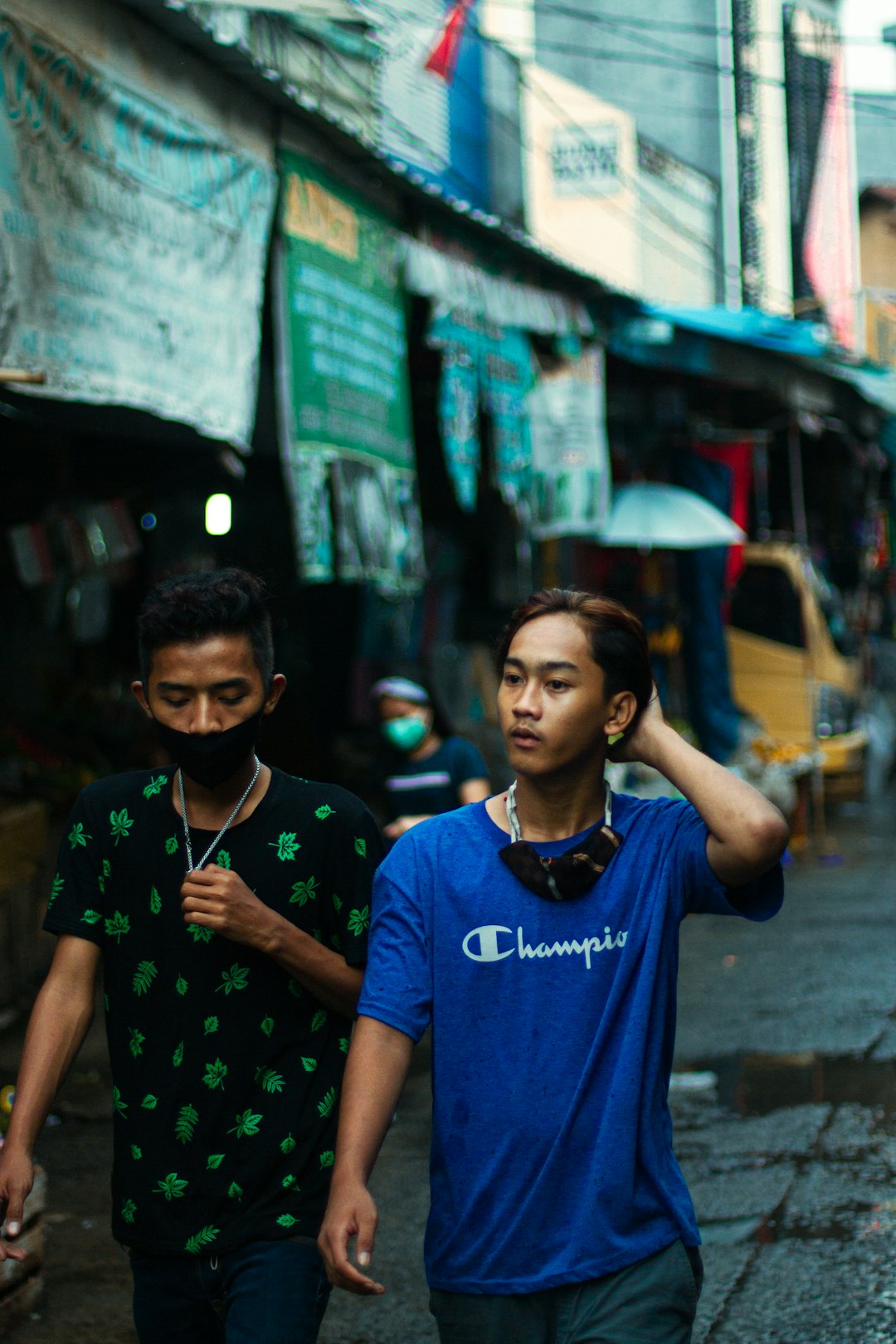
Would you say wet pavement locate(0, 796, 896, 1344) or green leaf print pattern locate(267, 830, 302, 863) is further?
wet pavement locate(0, 796, 896, 1344)

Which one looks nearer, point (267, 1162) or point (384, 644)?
point (267, 1162)

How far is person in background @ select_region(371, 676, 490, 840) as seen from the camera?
6.53 m

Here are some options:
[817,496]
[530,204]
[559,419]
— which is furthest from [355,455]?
[530,204]

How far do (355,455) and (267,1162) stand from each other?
183 inches

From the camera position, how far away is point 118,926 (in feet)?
8.20

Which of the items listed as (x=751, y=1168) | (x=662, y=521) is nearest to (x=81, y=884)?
(x=751, y=1168)

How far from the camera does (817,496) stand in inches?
669

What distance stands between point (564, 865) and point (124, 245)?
3.76 m

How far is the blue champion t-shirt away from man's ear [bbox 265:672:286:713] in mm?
446

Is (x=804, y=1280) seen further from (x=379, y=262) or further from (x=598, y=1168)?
(x=379, y=262)

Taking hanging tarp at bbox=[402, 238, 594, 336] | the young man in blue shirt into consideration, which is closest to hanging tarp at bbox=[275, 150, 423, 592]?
hanging tarp at bbox=[402, 238, 594, 336]

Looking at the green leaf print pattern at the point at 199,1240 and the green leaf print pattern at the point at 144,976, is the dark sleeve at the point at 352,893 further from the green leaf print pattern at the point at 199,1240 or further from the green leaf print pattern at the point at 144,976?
the green leaf print pattern at the point at 199,1240

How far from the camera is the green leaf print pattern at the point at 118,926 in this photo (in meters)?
2.49

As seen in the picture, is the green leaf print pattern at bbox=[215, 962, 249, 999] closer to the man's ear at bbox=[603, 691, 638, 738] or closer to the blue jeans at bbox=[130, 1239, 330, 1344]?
the blue jeans at bbox=[130, 1239, 330, 1344]
